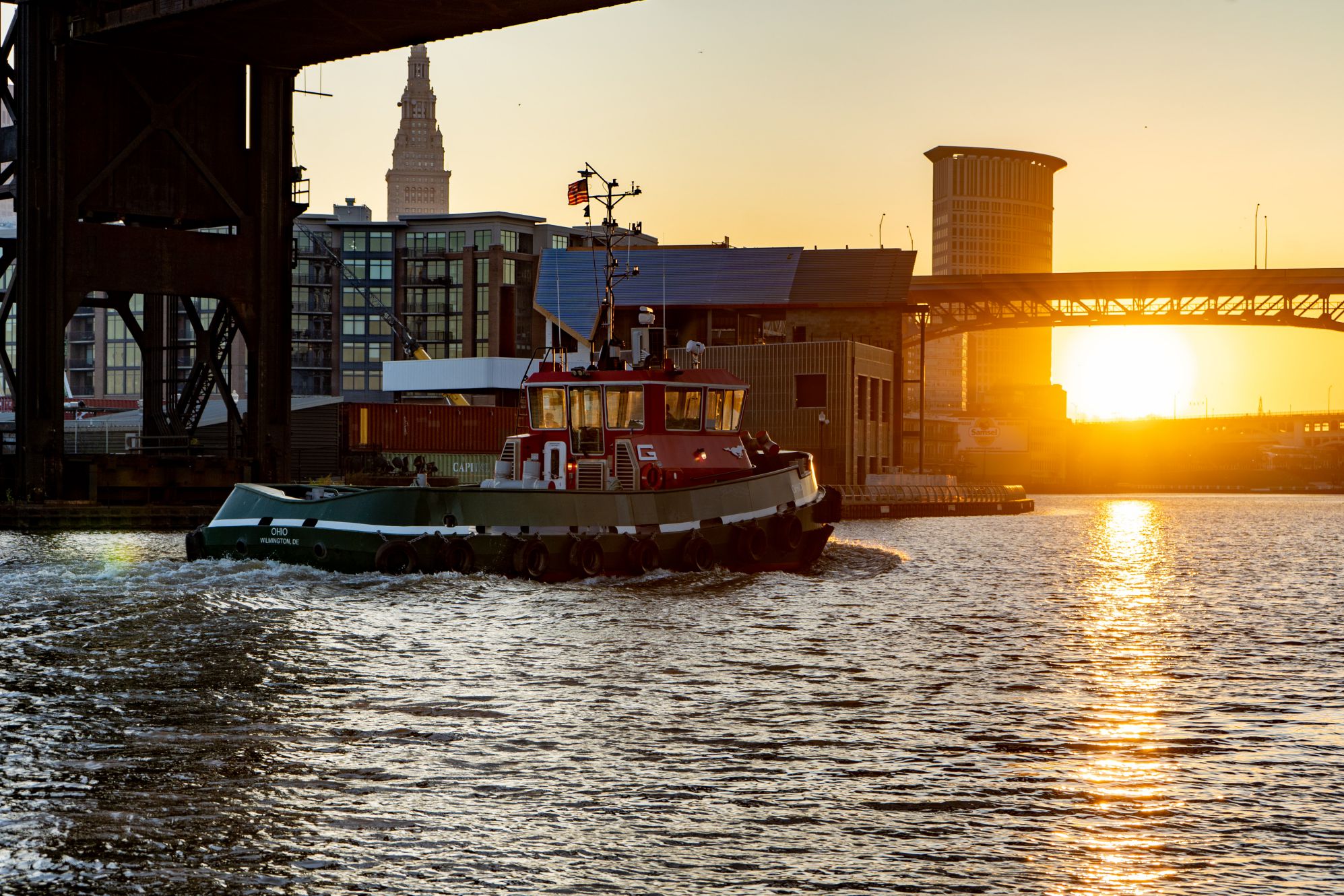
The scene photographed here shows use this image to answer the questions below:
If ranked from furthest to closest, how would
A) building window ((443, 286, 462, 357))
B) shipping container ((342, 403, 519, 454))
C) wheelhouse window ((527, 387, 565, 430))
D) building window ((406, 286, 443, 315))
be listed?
building window ((406, 286, 443, 315)) < building window ((443, 286, 462, 357)) < shipping container ((342, 403, 519, 454)) < wheelhouse window ((527, 387, 565, 430))

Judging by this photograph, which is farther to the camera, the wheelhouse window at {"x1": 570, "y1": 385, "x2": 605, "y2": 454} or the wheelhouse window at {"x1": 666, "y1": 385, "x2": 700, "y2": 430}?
the wheelhouse window at {"x1": 666, "y1": 385, "x2": 700, "y2": 430}

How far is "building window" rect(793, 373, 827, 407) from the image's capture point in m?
76.5

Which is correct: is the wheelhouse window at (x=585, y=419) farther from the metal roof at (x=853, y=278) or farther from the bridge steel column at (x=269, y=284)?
the metal roof at (x=853, y=278)

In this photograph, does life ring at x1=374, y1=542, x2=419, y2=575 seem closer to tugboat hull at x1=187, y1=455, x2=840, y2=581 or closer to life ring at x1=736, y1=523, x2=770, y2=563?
tugboat hull at x1=187, y1=455, x2=840, y2=581

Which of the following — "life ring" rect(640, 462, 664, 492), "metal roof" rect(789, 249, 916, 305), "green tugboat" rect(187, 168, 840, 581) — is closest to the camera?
"green tugboat" rect(187, 168, 840, 581)

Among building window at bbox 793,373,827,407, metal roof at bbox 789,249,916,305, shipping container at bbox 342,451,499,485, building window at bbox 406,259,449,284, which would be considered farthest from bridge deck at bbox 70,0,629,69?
building window at bbox 406,259,449,284

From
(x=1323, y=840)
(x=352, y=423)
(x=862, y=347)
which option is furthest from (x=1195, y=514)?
(x=1323, y=840)

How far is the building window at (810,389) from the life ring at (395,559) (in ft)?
170

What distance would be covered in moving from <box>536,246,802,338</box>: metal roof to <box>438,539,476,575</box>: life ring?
58139 millimetres

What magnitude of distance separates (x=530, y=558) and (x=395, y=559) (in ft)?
7.90

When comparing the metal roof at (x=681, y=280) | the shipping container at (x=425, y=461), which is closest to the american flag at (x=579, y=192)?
the shipping container at (x=425, y=461)

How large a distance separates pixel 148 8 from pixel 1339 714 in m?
37.5

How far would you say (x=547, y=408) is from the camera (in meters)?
30.2

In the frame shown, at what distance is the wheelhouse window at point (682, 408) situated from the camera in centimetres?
3012
